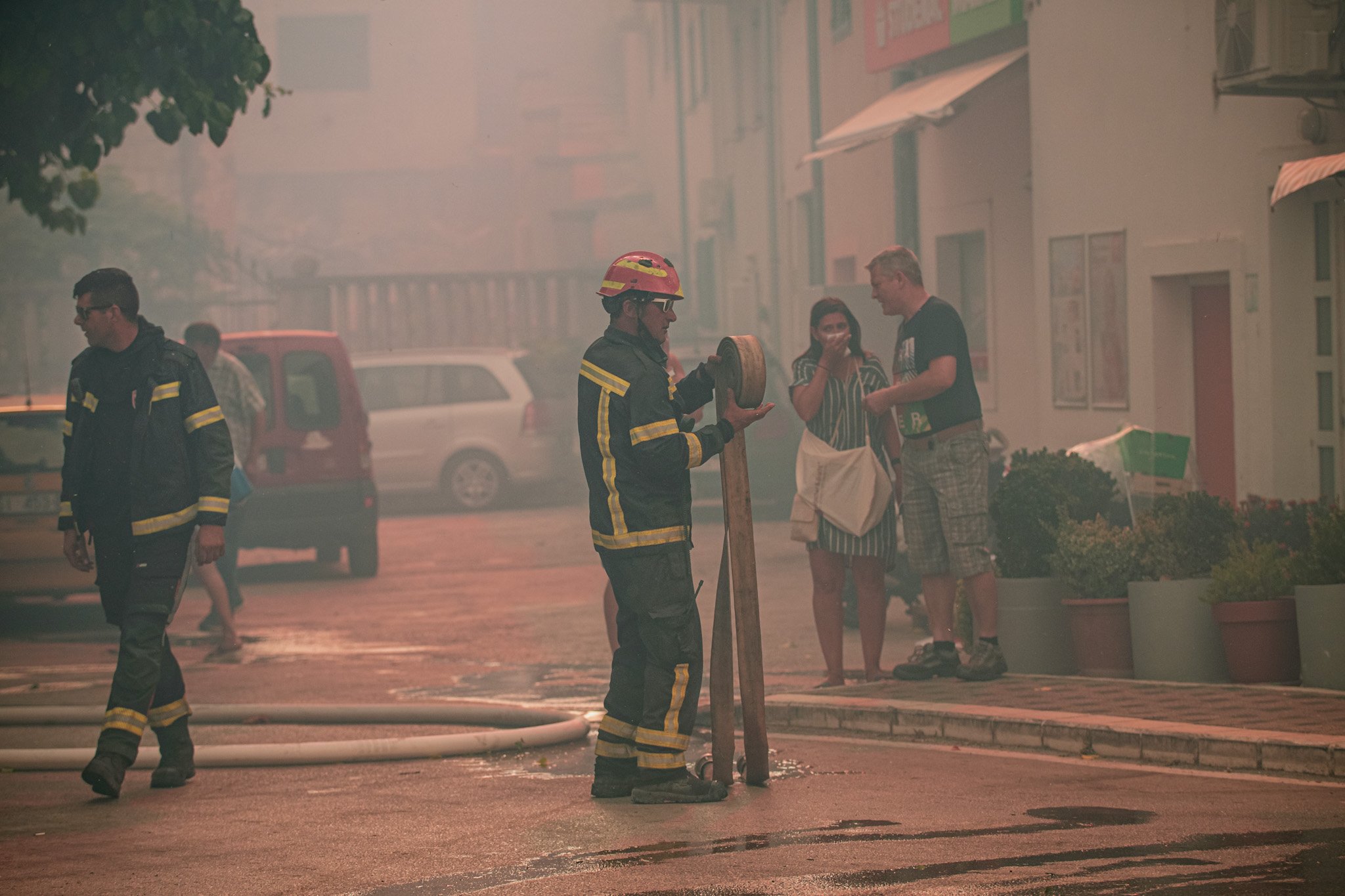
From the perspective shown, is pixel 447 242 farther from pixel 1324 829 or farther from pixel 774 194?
pixel 1324 829

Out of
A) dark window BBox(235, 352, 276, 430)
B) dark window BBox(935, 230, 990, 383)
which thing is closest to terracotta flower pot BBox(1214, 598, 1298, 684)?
dark window BBox(935, 230, 990, 383)

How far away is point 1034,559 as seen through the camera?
9.41 m

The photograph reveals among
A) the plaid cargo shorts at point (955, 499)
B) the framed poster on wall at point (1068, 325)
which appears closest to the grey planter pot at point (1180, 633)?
the plaid cargo shorts at point (955, 499)

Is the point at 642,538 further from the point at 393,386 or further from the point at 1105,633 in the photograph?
the point at 393,386

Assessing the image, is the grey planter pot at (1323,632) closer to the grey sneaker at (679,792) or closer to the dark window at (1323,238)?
the grey sneaker at (679,792)

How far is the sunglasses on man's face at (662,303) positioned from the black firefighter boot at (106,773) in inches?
102

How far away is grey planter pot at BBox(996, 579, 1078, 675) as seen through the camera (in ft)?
30.5

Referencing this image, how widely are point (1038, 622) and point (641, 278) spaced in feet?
10.9

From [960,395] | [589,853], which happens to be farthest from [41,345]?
[589,853]

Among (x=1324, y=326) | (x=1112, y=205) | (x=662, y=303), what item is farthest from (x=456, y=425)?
(x=662, y=303)

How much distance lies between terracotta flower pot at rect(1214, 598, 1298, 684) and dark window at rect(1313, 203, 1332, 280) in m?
3.04

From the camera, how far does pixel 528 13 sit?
164 ft

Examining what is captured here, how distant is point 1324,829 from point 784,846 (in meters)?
1.65

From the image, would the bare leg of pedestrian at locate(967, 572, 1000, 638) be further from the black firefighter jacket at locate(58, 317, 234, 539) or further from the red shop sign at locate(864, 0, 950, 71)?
the red shop sign at locate(864, 0, 950, 71)
